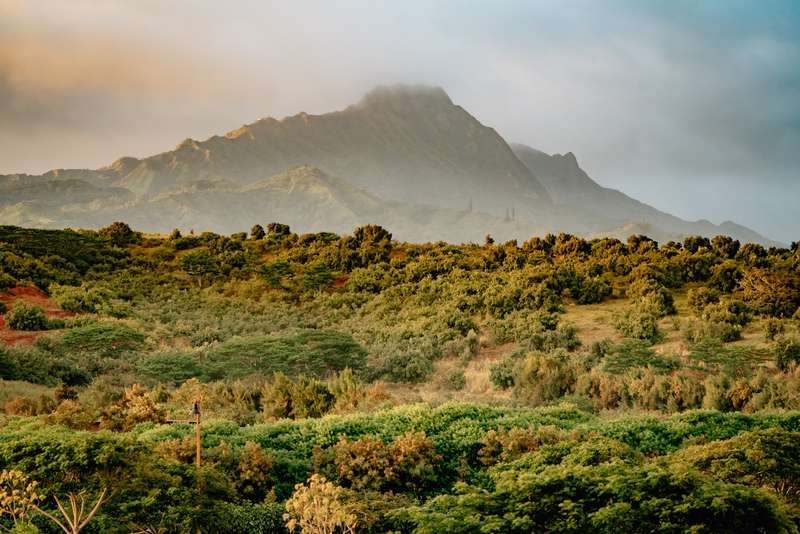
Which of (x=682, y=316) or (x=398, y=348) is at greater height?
(x=682, y=316)

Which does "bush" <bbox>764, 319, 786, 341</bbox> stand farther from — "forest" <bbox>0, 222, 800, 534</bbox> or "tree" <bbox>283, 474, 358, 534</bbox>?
"tree" <bbox>283, 474, 358, 534</bbox>

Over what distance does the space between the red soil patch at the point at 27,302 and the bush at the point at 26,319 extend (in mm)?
376

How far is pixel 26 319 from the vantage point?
88.4 feet

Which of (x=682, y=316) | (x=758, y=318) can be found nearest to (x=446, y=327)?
(x=682, y=316)

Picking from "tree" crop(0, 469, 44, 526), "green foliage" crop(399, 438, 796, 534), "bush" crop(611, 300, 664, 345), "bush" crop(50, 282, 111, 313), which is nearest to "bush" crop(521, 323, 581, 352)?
"bush" crop(611, 300, 664, 345)

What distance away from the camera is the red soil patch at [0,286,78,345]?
2511cm

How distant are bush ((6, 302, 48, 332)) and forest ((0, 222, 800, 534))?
0.40 ft

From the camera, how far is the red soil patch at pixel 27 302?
82.4ft

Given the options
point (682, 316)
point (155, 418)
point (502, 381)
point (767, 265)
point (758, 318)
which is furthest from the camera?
point (767, 265)

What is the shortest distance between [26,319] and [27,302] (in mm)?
5113

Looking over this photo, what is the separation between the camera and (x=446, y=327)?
90.8 ft

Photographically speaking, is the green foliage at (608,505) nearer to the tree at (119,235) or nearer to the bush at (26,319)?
the bush at (26,319)

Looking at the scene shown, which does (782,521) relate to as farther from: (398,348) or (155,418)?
(398,348)

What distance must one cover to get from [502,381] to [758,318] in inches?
441
